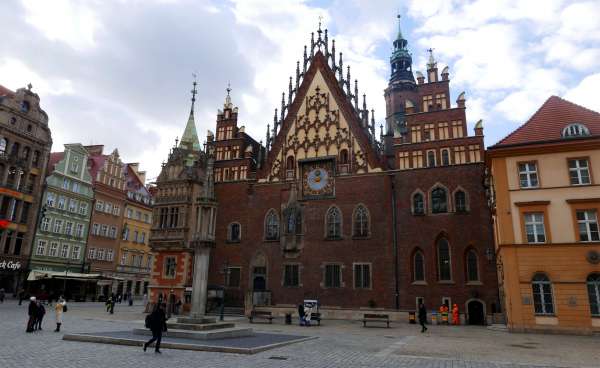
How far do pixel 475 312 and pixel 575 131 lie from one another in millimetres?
13771

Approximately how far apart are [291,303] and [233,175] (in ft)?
43.6

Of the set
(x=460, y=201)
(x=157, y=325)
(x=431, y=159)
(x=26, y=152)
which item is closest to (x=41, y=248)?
(x=26, y=152)

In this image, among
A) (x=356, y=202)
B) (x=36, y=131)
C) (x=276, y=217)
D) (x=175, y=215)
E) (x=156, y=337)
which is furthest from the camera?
(x=36, y=131)

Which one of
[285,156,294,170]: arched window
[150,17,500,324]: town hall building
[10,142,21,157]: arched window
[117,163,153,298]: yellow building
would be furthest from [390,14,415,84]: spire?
[10,142,21,157]: arched window

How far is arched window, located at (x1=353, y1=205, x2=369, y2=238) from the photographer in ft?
114

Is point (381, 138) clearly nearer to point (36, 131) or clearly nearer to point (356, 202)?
point (356, 202)

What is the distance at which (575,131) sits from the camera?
994 inches

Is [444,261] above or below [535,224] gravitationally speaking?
below

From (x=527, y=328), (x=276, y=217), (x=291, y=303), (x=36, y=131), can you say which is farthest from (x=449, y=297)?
(x=36, y=131)

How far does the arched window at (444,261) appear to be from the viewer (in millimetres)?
31875

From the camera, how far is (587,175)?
24.5 meters

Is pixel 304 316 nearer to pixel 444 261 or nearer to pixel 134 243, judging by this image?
pixel 444 261

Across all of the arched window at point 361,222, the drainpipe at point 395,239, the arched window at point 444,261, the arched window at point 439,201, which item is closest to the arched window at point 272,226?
the arched window at point 361,222

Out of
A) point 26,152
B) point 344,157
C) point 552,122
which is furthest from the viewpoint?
point 26,152
